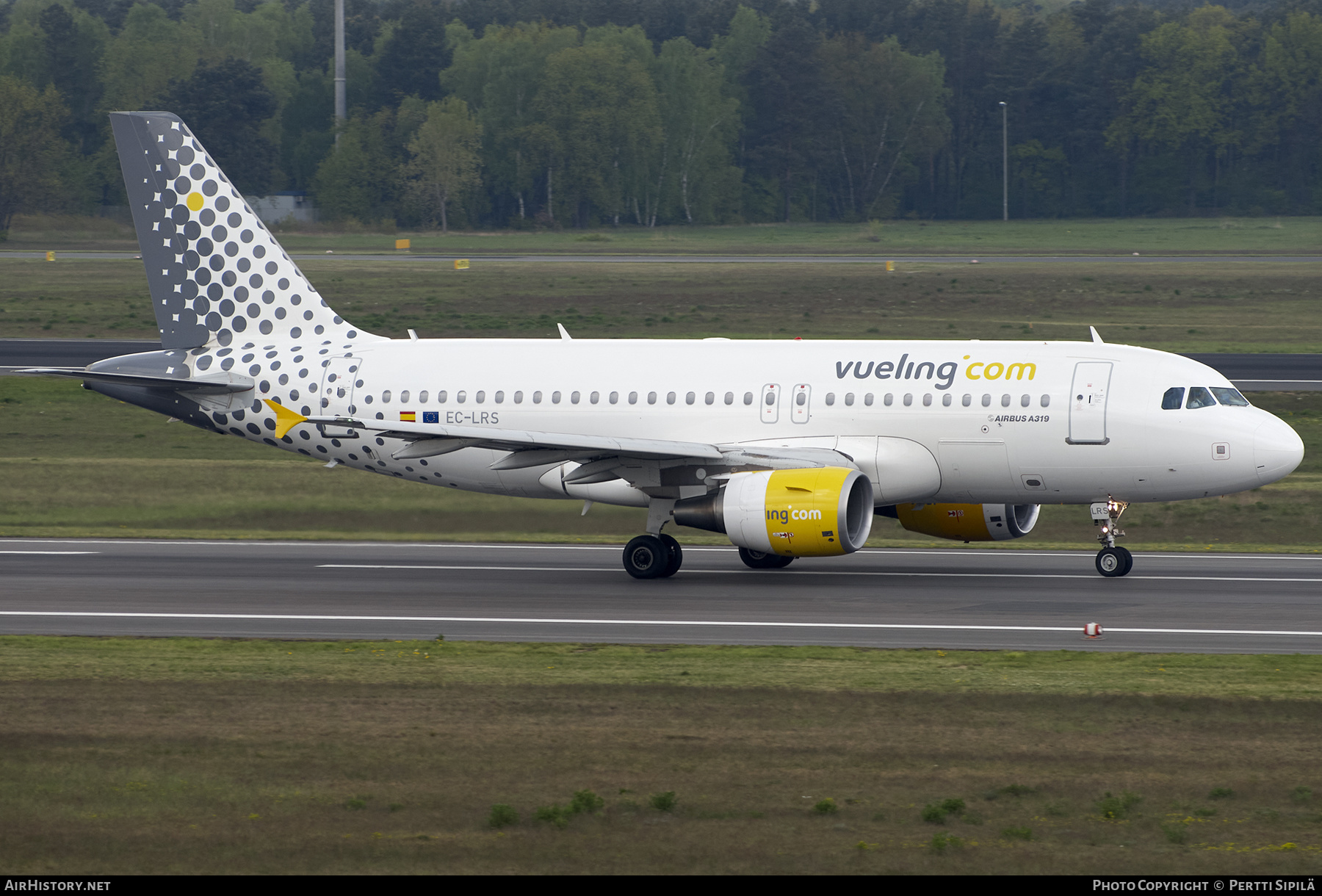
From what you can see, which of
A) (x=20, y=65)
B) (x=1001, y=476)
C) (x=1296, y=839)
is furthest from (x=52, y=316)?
(x=20, y=65)

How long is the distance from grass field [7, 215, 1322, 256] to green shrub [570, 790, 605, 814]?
103 m

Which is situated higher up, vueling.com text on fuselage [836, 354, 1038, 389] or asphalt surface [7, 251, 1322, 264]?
asphalt surface [7, 251, 1322, 264]

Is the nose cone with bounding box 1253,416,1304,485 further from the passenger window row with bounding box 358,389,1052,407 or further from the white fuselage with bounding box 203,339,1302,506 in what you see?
the passenger window row with bounding box 358,389,1052,407

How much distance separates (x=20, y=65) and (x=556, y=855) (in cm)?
17091

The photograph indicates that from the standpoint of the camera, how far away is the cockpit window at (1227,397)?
27.9m

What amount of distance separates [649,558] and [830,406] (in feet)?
13.3

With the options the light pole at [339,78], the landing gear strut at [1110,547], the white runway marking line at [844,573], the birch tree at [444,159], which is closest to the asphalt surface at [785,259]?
the birch tree at [444,159]

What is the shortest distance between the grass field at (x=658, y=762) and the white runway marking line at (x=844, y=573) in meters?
7.83

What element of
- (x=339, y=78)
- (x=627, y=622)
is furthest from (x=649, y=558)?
(x=339, y=78)

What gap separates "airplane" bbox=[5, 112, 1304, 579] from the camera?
1083 inches

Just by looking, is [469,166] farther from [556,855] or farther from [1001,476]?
[556,855]

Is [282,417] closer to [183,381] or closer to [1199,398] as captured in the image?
[183,381]

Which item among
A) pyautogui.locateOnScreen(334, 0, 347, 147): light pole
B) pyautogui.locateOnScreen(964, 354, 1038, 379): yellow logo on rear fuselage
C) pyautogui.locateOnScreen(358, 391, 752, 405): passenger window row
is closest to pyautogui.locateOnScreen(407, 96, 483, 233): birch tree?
pyautogui.locateOnScreen(334, 0, 347, 147): light pole

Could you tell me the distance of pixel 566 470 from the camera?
29.7 meters
